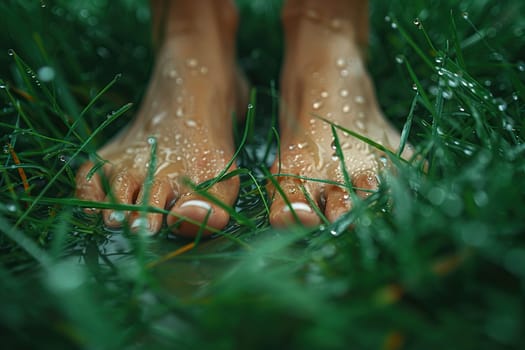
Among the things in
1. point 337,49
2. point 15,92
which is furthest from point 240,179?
point 15,92

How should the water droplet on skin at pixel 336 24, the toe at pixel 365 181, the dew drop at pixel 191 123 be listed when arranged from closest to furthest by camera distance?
the toe at pixel 365 181, the dew drop at pixel 191 123, the water droplet on skin at pixel 336 24

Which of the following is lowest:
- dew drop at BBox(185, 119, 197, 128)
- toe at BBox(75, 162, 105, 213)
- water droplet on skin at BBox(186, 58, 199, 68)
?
toe at BBox(75, 162, 105, 213)

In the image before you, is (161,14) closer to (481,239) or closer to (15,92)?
(15,92)

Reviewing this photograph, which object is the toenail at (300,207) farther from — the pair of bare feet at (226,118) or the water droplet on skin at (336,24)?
the water droplet on skin at (336,24)

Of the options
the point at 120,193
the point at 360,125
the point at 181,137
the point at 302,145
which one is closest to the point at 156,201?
the point at 120,193

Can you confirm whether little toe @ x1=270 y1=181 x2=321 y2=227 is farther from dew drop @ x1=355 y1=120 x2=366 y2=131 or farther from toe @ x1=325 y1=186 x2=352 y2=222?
dew drop @ x1=355 y1=120 x2=366 y2=131

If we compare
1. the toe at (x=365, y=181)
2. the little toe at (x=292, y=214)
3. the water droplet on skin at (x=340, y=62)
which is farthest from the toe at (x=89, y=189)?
the water droplet on skin at (x=340, y=62)

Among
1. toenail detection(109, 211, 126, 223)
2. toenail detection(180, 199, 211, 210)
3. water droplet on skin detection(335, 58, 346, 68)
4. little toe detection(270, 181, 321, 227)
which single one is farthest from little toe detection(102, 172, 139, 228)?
water droplet on skin detection(335, 58, 346, 68)
